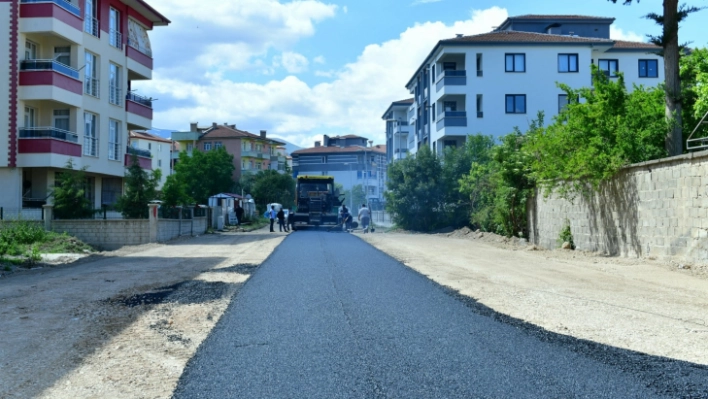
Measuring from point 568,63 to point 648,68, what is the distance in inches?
333

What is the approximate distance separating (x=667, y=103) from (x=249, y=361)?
53.7 ft

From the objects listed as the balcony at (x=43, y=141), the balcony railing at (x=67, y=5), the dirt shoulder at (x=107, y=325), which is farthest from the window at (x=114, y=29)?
the dirt shoulder at (x=107, y=325)

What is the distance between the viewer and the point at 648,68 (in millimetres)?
56219

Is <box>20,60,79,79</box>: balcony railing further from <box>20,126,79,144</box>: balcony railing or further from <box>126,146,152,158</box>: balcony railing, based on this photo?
<box>126,146,152,158</box>: balcony railing

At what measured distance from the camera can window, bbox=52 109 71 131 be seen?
3206 centimetres

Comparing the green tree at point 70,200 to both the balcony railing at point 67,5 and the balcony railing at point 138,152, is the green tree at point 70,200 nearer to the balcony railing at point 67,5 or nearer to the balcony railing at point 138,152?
the balcony railing at point 67,5

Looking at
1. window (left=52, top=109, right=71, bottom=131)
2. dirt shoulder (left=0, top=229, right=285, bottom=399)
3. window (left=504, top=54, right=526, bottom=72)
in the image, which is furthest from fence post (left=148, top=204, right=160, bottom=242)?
window (left=504, top=54, right=526, bottom=72)

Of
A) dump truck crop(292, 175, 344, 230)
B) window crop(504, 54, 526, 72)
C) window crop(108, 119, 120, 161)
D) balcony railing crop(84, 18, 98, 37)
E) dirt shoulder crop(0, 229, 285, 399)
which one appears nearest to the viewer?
dirt shoulder crop(0, 229, 285, 399)

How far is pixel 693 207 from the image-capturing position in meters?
15.3

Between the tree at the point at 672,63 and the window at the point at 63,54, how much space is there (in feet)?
80.3

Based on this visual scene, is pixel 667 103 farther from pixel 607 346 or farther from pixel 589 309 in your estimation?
pixel 607 346

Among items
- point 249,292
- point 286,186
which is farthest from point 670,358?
point 286,186

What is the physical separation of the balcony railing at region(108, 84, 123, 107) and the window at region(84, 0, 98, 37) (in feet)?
10.0

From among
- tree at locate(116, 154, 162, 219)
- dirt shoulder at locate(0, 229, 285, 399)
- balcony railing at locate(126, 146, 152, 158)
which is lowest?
dirt shoulder at locate(0, 229, 285, 399)
